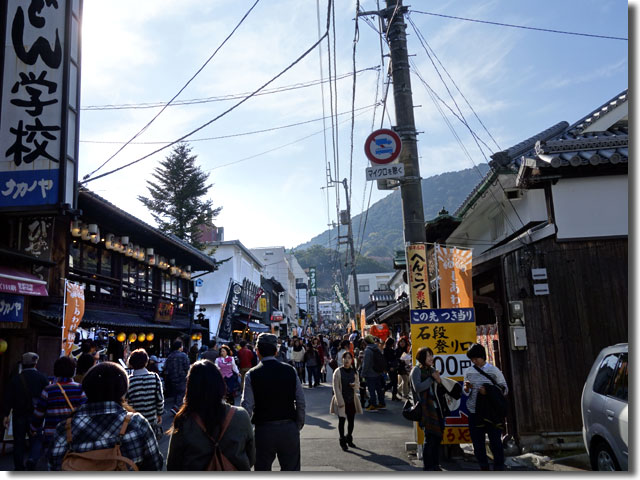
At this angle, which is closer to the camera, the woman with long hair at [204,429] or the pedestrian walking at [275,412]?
the woman with long hair at [204,429]

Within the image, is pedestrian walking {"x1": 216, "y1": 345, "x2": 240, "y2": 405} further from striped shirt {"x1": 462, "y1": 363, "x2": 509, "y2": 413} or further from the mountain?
the mountain

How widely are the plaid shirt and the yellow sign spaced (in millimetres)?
5651

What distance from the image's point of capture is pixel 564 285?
871cm

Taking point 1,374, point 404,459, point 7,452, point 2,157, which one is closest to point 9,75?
point 2,157

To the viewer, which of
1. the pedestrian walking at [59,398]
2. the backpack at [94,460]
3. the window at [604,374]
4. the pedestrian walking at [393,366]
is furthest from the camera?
the pedestrian walking at [393,366]

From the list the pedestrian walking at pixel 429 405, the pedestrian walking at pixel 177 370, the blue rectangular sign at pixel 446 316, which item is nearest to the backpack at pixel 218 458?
the pedestrian walking at pixel 429 405

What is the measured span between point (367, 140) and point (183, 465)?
6273mm

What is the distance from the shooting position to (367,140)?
28.1ft

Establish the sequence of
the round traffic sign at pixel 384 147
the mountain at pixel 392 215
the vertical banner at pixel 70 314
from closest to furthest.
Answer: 1. the round traffic sign at pixel 384 147
2. the vertical banner at pixel 70 314
3. the mountain at pixel 392 215

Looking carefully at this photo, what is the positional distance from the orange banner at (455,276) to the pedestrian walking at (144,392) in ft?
17.7

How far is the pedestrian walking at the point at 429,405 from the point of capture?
6520mm

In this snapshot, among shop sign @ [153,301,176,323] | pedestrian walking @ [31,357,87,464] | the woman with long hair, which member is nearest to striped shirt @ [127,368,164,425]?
pedestrian walking @ [31,357,87,464]

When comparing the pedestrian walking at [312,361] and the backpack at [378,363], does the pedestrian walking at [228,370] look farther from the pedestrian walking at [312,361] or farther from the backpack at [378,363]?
the pedestrian walking at [312,361]

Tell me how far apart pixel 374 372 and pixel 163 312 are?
401 inches
